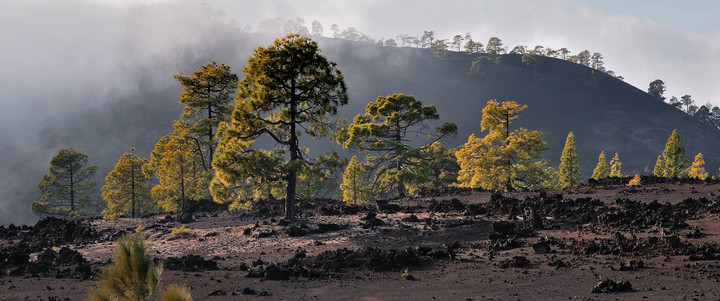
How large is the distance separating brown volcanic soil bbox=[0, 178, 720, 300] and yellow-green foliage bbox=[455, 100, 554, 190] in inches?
302

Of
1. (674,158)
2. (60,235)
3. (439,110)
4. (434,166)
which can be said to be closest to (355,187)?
(434,166)

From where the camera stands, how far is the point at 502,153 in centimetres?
3322

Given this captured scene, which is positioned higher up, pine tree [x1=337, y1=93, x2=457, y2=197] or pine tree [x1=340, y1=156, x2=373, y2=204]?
pine tree [x1=337, y1=93, x2=457, y2=197]

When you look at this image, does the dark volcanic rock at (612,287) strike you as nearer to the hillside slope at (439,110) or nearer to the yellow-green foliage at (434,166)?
the yellow-green foliage at (434,166)

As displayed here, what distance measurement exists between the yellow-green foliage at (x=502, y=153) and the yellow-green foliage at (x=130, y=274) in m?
29.0

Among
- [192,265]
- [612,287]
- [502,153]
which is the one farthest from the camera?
Result: [502,153]

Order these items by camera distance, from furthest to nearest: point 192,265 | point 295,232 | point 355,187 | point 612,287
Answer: point 355,187 → point 295,232 → point 192,265 → point 612,287

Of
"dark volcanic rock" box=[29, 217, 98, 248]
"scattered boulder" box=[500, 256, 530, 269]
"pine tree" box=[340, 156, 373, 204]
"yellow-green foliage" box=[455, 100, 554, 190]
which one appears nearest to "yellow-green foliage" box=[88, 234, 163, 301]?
"scattered boulder" box=[500, 256, 530, 269]

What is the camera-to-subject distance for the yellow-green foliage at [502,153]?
32.9 meters

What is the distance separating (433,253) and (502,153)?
1962 cm

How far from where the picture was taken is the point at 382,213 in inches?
978

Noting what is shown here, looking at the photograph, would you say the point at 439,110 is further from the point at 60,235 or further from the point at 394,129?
the point at 60,235

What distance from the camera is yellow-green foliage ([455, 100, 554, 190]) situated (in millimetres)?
32875

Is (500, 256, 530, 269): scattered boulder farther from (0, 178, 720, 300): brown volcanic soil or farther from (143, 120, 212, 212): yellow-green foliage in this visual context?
(143, 120, 212, 212): yellow-green foliage
